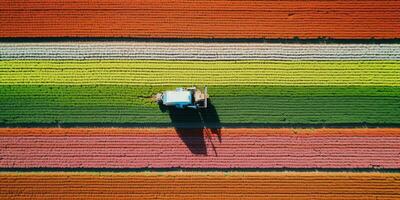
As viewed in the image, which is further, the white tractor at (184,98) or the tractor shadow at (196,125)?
the tractor shadow at (196,125)

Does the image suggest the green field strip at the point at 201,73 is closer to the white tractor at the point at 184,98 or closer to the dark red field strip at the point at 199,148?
the white tractor at the point at 184,98

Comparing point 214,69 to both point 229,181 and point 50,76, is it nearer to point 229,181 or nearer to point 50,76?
point 229,181

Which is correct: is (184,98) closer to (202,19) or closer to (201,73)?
Answer: (201,73)

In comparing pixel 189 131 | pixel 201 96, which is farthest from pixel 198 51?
pixel 189 131

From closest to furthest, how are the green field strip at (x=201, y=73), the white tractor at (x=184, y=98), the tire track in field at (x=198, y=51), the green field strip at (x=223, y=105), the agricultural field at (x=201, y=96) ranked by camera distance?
the white tractor at (x=184, y=98) < the agricultural field at (x=201, y=96) < the green field strip at (x=223, y=105) < the green field strip at (x=201, y=73) < the tire track in field at (x=198, y=51)

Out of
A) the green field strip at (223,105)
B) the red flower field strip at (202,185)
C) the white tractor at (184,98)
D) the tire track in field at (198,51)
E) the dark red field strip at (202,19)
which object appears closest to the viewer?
the white tractor at (184,98)

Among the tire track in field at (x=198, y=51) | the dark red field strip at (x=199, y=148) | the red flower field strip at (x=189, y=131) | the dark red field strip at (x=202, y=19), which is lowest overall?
the dark red field strip at (x=199, y=148)

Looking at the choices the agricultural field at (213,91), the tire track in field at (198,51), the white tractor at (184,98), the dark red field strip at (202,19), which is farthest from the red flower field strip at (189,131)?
the dark red field strip at (202,19)

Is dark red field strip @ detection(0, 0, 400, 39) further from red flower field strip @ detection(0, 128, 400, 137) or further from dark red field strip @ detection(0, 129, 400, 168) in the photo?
dark red field strip @ detection(0, 129, 400, 168)
